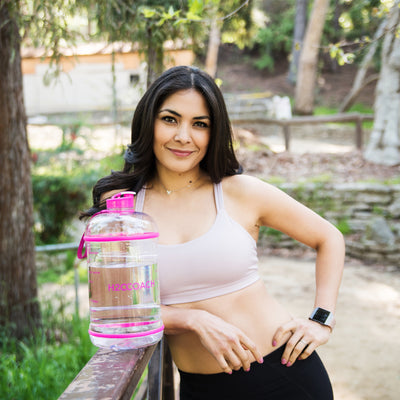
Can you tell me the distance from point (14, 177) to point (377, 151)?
755 cm

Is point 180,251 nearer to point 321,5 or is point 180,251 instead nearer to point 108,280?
point 108,280

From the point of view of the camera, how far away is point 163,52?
3424 millimetres

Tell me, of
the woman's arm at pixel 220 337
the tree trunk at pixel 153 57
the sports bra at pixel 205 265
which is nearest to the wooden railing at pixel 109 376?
the woman's arm at pixel 220 337

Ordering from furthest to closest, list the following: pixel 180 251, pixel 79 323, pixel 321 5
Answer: pixel 321 5
pixel 79 323
pixel 180 251

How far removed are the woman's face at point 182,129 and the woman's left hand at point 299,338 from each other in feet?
2.16

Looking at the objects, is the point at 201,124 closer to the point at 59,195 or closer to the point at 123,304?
the point at 123,304

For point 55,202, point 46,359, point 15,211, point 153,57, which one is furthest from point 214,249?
point 55,202

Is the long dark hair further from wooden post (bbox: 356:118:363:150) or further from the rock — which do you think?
wooden post (bbox: 356:118:363:150)

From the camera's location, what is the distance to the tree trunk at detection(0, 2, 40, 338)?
3854mm

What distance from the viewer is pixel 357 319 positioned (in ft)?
17.8

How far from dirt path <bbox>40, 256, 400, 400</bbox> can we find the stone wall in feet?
1.36

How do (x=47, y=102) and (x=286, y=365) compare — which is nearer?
(x=286, y=365)

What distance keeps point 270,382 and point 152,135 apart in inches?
37.9

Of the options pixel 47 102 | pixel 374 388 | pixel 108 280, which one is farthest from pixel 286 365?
pixel 47 102
